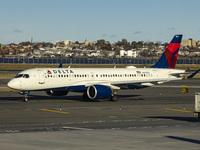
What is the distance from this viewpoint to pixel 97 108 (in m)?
42.6

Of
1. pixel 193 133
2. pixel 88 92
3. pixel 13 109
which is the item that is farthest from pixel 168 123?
pixel 88 92

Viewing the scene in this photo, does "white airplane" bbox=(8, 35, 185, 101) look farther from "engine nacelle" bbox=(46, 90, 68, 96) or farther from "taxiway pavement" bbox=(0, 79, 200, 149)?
"taxiway pavement" bbox=(0, 79, 200, 149)

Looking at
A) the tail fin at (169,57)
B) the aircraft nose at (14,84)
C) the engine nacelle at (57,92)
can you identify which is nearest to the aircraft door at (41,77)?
the aircraft nose at (14,84)

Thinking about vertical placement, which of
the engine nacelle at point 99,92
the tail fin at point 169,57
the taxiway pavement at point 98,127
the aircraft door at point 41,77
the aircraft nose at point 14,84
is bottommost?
the taxiway pavement at point 98,127

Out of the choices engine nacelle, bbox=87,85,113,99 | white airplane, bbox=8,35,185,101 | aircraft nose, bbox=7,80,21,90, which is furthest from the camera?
engine nacelle, bbox=87,85,113,99

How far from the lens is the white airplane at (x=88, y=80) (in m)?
A: 48.9

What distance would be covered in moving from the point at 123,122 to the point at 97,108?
36.2 ft

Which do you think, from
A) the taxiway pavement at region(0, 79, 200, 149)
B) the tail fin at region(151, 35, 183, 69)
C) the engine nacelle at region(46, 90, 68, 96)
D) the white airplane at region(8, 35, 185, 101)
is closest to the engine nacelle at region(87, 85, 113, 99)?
the white airplane at region(8, 35, 185, 101)

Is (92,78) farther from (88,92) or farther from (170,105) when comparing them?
(170,105)

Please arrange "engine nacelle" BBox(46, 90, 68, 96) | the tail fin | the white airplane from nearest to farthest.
A: the white airplane
"engine nacelle" BBox(46, 90, 68, 96)
the tail fin

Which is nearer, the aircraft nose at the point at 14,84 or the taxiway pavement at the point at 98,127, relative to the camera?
the taxiway pavement at the point at 98,127

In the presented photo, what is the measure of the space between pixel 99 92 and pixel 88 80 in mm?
3883

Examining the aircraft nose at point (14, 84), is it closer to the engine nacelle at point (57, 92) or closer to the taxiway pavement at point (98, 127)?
the taxiway pavement at point (98, 127)

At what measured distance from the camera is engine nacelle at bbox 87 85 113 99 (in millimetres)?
49156
